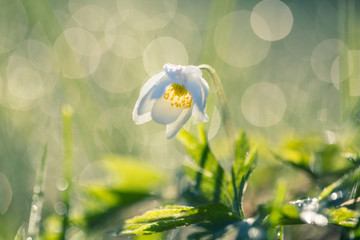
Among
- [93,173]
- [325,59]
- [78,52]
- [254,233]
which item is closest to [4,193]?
[93,173]

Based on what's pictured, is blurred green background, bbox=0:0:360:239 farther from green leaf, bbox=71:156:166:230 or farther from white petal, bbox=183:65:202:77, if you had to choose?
white petal, bbox=183:65:202:77

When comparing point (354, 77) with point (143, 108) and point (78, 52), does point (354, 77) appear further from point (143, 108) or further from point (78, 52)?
point (78, 52)

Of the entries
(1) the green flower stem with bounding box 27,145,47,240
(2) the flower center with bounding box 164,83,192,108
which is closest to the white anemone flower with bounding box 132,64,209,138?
(2) the flower center with bounding box 164,83,192,108

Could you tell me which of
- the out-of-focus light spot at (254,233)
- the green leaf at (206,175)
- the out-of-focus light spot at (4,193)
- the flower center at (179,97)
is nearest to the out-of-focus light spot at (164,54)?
the out-of-focus light spot at (4,193)

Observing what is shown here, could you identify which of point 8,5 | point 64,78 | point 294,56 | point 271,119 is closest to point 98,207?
point 64,78

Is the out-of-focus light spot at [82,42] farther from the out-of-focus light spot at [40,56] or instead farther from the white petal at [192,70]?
the white petal at [192,70]

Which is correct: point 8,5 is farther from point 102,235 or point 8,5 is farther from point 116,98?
point 102,235
